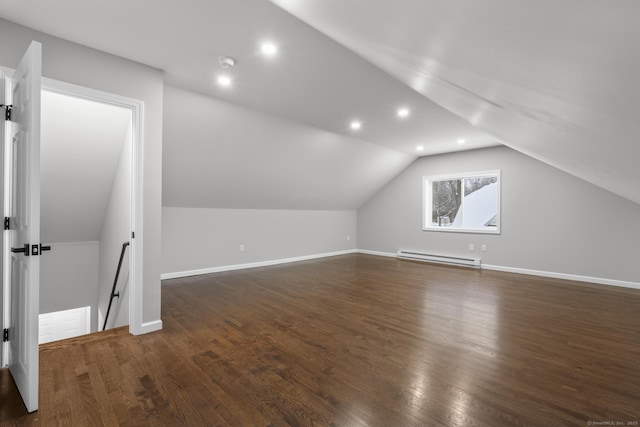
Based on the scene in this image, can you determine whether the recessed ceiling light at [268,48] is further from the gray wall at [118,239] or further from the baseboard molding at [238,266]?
the baseboard molding at [238,266]

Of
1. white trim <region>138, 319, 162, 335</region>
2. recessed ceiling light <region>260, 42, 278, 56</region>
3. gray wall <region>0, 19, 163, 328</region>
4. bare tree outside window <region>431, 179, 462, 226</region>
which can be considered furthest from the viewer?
bare tree outside window <region>431, 179, 462, 226</region>

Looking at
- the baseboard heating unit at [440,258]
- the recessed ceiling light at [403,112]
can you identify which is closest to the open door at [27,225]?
the recessed ceiling light at [403,112]

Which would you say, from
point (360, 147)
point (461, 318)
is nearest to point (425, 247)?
point (360, 147)

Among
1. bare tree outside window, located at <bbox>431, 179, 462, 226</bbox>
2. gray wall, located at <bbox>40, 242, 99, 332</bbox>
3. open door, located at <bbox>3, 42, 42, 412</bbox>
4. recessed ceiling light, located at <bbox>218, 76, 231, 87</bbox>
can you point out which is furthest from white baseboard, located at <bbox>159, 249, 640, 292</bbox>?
recessed ceiling light, located at <bbox>218, 76, 231, 87</bbox>

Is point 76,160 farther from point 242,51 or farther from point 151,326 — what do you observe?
point 242,51

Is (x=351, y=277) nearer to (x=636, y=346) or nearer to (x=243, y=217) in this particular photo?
(x=243, y=217)

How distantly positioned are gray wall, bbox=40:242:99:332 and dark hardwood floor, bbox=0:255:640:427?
1.87m

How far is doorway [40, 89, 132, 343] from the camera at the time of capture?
3.19m

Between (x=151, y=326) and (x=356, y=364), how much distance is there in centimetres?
200

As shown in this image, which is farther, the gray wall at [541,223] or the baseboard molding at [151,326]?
the gray wall at [541,223]

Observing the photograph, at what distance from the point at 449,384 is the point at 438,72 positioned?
2.11 m

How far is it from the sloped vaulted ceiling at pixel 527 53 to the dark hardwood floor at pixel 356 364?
61.0 inches

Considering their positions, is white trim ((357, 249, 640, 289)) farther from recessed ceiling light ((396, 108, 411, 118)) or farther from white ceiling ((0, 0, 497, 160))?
recessed ceiling light ((396, 108, 411, 118))

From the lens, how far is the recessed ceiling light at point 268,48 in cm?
243
